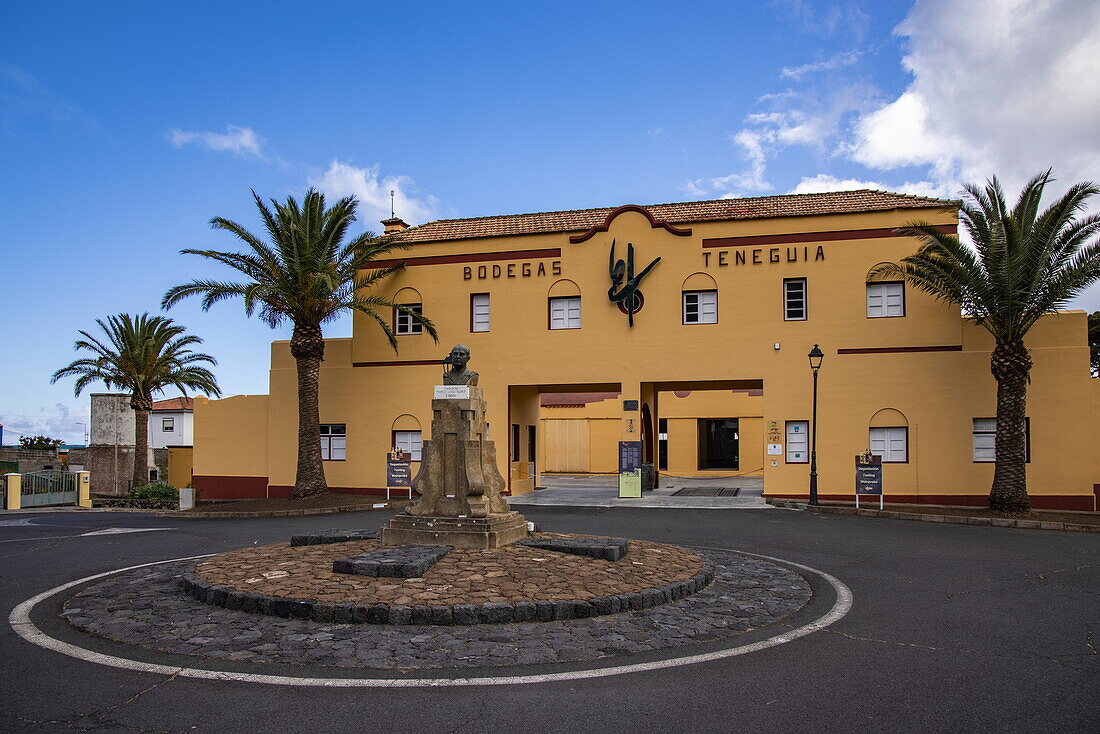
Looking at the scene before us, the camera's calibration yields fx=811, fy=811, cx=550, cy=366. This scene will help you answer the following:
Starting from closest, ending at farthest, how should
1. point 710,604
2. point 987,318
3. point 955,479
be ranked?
point 710,604
point 987,318
point 955,479

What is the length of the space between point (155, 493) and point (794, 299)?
76.5 ft

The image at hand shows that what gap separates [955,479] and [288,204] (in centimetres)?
2024

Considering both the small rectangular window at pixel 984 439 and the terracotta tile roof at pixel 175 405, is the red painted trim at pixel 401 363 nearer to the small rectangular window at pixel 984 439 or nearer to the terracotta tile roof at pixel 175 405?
the small rectangular window at pixel 984 439

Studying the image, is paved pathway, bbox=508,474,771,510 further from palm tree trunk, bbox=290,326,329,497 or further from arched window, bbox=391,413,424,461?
palm tree trunk, bbox=290,326,329,497

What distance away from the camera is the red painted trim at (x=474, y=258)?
25312 mm

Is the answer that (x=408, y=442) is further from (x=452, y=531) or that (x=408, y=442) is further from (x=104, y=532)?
(x=452, y=531)

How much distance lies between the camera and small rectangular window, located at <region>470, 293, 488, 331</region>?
25.8 meters

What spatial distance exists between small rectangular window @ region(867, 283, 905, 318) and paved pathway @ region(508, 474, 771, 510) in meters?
6.30

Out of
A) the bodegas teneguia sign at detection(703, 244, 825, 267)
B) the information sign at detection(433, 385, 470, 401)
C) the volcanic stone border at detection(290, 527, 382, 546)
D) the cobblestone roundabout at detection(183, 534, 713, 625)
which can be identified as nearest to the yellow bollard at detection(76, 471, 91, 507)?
the volcanic stone border at detection(290, 527, 382, 546)

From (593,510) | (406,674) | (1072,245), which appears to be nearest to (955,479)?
(1072,245)

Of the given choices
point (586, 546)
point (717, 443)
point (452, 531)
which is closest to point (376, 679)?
point (586, 546)

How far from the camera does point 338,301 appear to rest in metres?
24.2

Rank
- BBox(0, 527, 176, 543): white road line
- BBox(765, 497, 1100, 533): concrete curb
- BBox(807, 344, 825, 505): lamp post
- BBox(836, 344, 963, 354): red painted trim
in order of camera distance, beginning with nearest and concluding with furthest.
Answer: BBox(0, 527, 176, 543): white road line → BBox(765, 497, 1100, 533): concrete curb → BBox(807, 344, 825, 505): lamp post → BBox(836, 344, 963, 354): red painted trim

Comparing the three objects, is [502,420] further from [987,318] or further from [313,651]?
[313,651]
